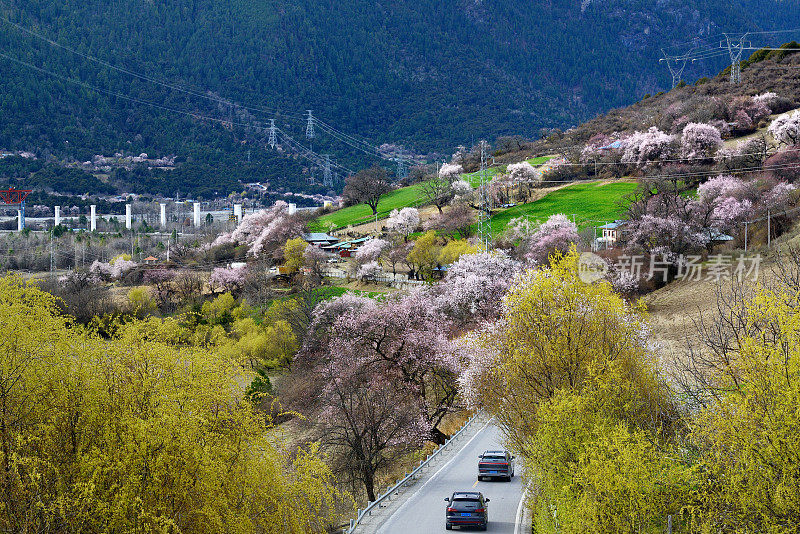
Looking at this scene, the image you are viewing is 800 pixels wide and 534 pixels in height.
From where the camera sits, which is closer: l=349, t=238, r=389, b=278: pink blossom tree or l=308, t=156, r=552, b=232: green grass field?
l=349, t=238, r=389, b=278: pink blossom tree

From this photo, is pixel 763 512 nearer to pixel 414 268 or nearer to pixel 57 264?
pixel 414 268

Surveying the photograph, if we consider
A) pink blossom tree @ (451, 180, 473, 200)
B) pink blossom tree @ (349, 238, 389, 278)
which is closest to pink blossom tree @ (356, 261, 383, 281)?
pink blossom tree @ (349, 238, 389, 278)

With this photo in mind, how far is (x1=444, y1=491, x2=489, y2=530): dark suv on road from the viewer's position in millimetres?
22500

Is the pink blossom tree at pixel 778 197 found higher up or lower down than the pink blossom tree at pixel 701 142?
lower down

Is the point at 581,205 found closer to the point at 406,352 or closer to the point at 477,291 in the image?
the point at 477,291

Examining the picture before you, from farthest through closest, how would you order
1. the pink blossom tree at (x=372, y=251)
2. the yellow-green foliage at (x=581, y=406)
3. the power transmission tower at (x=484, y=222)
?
the pink blossom tree at (x=372, y=251) → the power transmission tower at (x=484, y=222) → the yellow-green foliage at (x=581, y=406)

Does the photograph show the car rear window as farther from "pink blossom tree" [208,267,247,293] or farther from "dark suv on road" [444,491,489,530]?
"pink blossom tree" [208,267,247,293]

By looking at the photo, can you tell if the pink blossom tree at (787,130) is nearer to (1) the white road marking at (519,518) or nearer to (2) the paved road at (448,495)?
(2) the paved road at (448,495)

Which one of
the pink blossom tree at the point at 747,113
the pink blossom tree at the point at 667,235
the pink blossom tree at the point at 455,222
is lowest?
the pink blossom tree at the point at 667,235

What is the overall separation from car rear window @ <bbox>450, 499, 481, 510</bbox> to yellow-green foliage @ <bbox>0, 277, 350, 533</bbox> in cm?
434

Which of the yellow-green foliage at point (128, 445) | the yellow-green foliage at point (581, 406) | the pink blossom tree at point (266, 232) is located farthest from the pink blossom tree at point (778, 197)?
the pink blossom tree at point (266, 232)

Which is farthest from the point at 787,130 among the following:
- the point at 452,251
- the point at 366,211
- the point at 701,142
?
the point at 366,211

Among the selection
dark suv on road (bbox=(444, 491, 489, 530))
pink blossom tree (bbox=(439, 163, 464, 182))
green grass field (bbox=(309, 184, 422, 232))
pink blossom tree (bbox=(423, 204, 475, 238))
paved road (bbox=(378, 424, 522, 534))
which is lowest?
paved road (bbox=(378, 424, 522, 534))

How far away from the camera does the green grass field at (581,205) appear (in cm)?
7644
